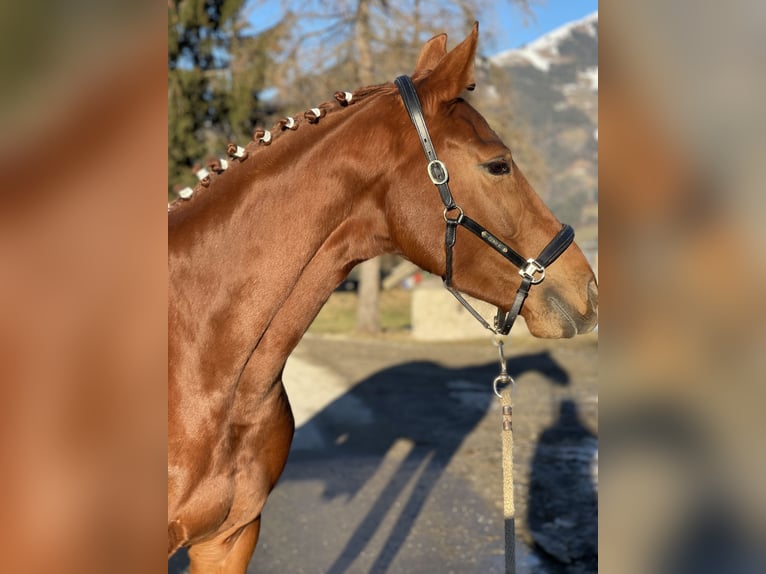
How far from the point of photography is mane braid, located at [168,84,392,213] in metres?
2.02

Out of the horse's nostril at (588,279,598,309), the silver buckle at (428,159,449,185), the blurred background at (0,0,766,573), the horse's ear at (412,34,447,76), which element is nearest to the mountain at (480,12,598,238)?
the horse's ear at (412,34,447,76)

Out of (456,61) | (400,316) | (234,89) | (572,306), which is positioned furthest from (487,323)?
(400,316)

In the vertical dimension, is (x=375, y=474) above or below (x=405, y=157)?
below

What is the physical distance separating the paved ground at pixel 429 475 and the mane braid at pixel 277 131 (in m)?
2.87

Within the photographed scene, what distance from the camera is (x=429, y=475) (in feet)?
19.2

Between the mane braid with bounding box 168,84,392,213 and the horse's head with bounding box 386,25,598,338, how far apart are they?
0.17 meters

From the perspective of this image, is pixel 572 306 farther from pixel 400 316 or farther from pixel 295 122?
pixel 400 316

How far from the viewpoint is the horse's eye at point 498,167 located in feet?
6.31

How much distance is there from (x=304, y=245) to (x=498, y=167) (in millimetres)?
590

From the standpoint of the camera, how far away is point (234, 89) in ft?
45.2

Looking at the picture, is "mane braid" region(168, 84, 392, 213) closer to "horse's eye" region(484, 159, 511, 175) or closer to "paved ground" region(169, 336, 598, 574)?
"horse's eye" region(484, 159, 511, 175)

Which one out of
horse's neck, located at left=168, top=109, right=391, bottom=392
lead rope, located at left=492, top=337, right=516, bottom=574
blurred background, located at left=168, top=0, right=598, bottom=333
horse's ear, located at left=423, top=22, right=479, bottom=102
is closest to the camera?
lead rope, located at left=492, top=337, right=516, bottom=574
